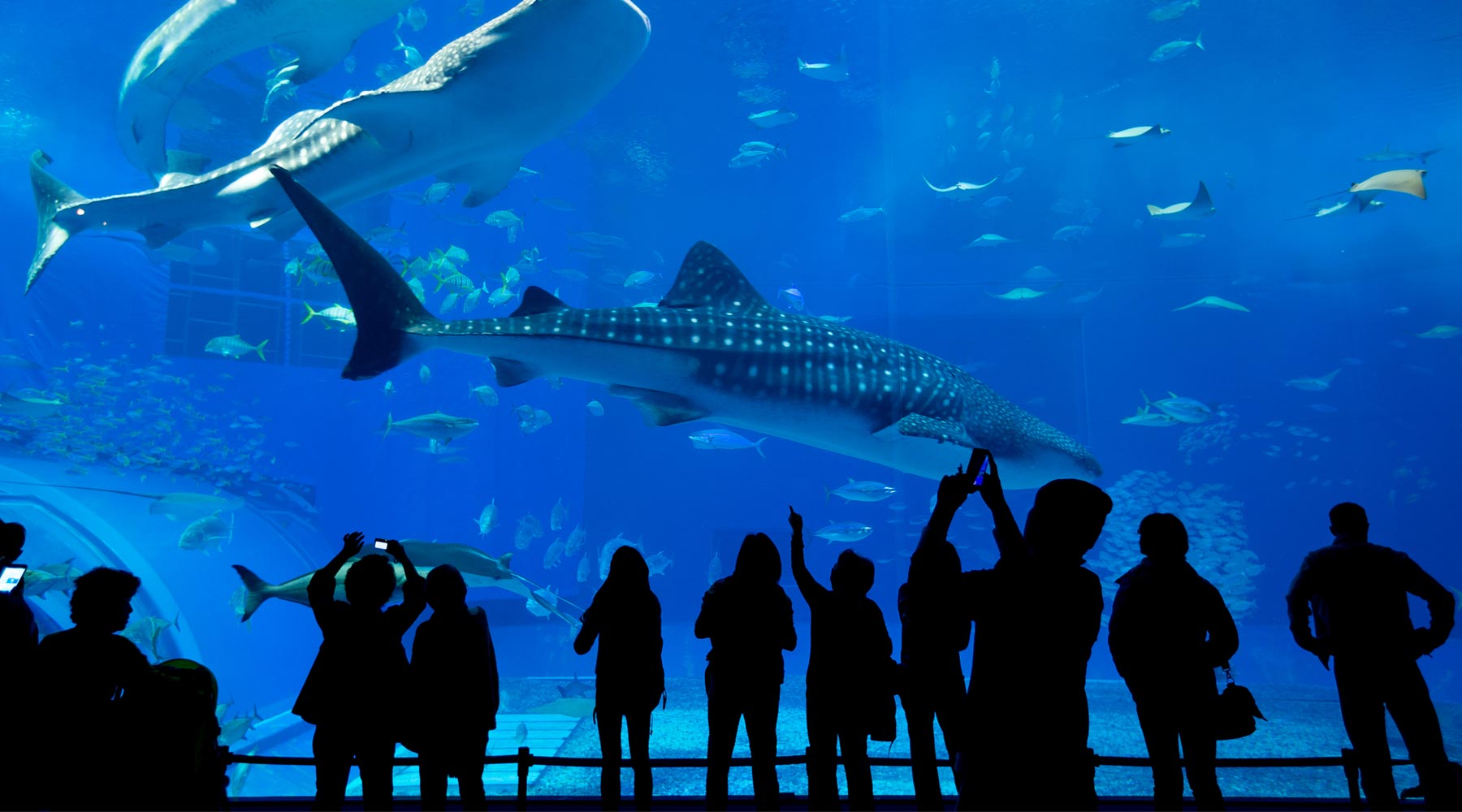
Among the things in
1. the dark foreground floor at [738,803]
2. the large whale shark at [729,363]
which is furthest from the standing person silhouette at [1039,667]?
the large whale shark at [729,363]

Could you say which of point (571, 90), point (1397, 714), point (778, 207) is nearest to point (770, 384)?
point (571, 90)

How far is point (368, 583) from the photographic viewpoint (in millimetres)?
2172

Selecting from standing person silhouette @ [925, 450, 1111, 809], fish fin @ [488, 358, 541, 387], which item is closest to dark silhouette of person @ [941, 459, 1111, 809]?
standing person silhouette @ [925, 450, 1111, 809]

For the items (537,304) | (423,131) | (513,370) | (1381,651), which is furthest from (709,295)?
(1381,651)

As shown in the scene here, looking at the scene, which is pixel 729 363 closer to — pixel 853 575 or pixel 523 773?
pixel 853 575

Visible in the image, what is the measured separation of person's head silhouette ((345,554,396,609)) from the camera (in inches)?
85.1

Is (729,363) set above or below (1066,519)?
above

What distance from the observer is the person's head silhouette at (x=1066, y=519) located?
1673mm

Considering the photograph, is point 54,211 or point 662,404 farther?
point 54,211

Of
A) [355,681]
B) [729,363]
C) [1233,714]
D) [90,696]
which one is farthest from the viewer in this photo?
[729,363]

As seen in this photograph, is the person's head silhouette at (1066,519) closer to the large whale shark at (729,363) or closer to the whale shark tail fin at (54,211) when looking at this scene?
the large whale shark at (729,363)

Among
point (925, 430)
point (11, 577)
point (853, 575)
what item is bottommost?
point (853, 575)

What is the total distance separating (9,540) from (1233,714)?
4115 millimetres

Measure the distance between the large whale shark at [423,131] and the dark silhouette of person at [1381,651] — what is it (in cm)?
380
